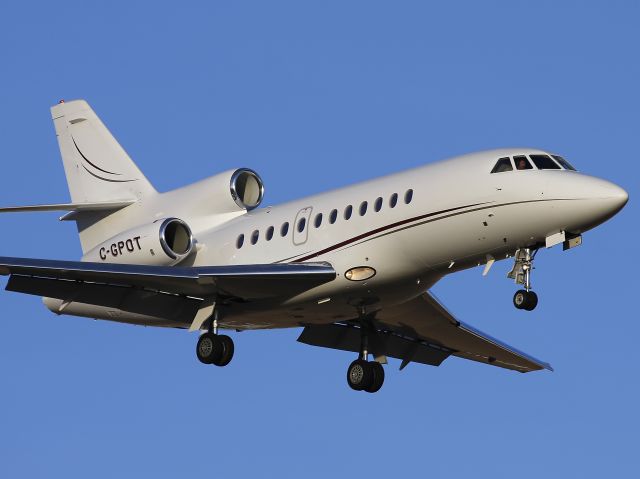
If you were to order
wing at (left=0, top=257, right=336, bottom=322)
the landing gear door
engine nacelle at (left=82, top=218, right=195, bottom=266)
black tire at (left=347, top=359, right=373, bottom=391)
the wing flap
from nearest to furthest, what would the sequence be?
wing at (left=0, top=257, right=336, bottom=322) < the landing gear door < engine nacelle at (left=82, top=218, right=195, bottom=266) < black tire at (left=347, top=359, right=373, bottom=391) < the wing flap

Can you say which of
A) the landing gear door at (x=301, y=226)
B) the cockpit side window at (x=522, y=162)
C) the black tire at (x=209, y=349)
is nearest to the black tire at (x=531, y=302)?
the cockpit side window at (x=522, y=162)

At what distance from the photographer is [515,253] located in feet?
85.8

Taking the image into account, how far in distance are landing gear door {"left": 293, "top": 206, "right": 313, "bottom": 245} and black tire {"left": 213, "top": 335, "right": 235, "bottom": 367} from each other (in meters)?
2.26

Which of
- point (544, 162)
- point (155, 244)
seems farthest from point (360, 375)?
point (544, 162)

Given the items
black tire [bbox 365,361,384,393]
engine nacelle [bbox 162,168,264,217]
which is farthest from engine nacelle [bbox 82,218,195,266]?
black tire [bbox 365,361,384,393]

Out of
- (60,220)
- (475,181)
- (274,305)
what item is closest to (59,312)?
(60,220)

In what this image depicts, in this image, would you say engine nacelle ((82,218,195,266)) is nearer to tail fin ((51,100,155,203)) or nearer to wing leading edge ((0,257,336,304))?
wing leading edge ((0,257,336,304))

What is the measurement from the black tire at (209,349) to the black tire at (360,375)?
3.06 m

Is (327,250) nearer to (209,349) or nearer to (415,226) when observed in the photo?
(415,226)

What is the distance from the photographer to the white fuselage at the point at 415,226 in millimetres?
25469

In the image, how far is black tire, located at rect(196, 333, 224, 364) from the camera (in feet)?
91.0

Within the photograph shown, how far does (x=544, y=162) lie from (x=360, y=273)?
382 centimetres

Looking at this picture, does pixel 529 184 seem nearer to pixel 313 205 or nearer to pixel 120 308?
pixel 313 205

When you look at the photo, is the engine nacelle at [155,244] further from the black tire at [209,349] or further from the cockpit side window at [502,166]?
the cockpit side window at [502,166]
